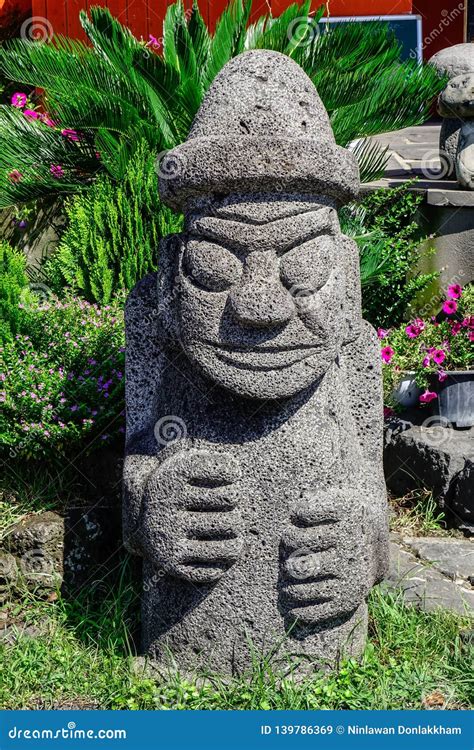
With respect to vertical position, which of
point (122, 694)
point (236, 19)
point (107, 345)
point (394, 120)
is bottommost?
point (122, 694)

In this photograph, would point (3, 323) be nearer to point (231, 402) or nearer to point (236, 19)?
point (231, 402)

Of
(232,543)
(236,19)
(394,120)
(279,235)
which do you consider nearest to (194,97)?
(236,19)

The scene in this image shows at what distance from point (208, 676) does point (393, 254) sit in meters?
3.33

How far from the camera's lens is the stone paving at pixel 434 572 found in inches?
139

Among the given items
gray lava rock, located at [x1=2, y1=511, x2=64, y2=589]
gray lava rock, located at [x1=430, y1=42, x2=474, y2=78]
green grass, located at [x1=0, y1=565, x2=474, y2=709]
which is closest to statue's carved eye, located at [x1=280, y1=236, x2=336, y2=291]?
green grass, located at [x1=0, y1=565, x2=474, y2=709]

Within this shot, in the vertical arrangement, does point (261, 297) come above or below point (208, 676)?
above

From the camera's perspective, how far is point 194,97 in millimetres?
4941

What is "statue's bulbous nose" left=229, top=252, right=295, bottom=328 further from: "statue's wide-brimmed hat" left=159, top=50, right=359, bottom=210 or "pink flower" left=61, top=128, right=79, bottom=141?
"pink flower" left=61, top=128, right=79, bottom=141

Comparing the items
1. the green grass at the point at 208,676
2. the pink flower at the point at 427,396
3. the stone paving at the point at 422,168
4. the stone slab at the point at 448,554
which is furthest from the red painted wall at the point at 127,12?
the green grass at the point at 208,676

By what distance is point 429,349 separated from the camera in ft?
15.7

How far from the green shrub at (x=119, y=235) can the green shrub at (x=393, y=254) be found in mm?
1198

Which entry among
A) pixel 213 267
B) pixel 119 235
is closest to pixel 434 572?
pixel 213 267

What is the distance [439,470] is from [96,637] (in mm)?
1953

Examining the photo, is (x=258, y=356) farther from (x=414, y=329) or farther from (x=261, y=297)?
(x=414, y=329)
